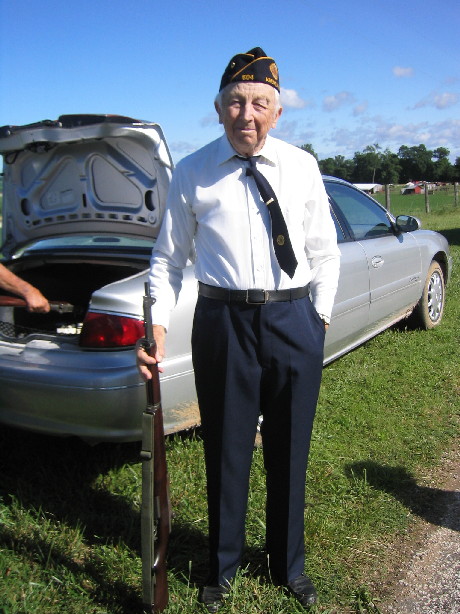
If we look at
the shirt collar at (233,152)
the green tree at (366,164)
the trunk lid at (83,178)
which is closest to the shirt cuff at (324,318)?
the shirt collar at (233,152)

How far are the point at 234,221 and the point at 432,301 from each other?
455 centimetres

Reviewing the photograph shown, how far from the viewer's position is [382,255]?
16.8ft

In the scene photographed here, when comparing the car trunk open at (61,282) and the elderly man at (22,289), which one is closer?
the elderly man at (22,289)

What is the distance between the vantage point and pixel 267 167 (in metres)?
2.24

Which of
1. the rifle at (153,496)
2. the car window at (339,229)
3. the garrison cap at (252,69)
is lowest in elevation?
the rifle at (153,496)

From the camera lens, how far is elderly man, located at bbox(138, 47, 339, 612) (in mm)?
2182

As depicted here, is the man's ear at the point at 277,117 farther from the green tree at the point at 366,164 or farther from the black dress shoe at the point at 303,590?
the green tree at the point at 366,164

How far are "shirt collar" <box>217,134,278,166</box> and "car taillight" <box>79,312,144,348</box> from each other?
1.03 meters

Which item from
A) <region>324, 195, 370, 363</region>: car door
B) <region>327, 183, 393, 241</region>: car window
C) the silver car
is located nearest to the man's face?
the silver car

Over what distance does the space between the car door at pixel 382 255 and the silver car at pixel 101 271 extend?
13 mm

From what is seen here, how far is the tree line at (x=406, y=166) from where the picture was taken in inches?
2933

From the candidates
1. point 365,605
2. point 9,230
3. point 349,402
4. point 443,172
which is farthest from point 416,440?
point 443,172

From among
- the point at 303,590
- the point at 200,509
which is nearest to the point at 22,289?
the point at 200,509

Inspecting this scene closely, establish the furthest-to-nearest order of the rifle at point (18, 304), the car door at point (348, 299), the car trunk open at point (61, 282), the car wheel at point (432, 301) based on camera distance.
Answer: the car wheel at point (432, 301) < the car door at point (348, 299) < the car trunk open at point (61, 282) < the rifle at point (18, 304)
